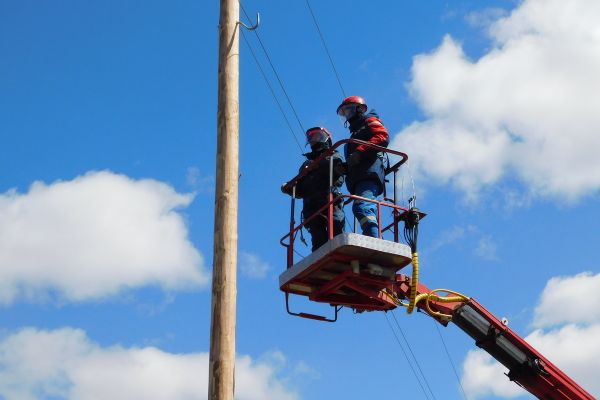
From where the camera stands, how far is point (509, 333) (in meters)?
13.8

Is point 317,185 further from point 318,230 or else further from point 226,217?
point 226,217

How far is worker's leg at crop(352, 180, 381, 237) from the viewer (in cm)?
1048

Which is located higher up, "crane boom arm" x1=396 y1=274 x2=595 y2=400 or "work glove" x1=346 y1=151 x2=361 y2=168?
"work glove" x1=346 y1=151 x2=361 y2=168

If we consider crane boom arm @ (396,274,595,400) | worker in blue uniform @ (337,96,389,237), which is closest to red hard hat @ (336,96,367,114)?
worker in blue uniform @ (337,96,389,237)

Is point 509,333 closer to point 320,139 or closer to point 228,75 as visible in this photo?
point 320,139

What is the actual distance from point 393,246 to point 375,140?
5.00 feet

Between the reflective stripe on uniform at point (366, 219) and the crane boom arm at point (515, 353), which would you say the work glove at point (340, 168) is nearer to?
the reflective stripe on uniform at point (366, 219)

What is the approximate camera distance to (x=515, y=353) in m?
13.8

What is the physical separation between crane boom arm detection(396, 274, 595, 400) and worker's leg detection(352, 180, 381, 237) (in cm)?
351

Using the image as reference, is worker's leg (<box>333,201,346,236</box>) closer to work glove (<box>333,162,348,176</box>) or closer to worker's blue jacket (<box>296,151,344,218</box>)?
worker's blue jacket (<box>296,151,344,218</box>)

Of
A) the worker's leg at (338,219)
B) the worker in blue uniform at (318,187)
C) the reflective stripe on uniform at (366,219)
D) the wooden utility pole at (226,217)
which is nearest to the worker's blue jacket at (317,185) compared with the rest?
the worker in blue uniform at (318,187)

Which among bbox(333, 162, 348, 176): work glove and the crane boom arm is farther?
the crane boom arm

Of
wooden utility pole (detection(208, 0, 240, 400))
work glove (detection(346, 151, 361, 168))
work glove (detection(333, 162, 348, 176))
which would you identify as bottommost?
wooden utility pole (detection(208, 0, 240, 400))

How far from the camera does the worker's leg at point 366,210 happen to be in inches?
413
